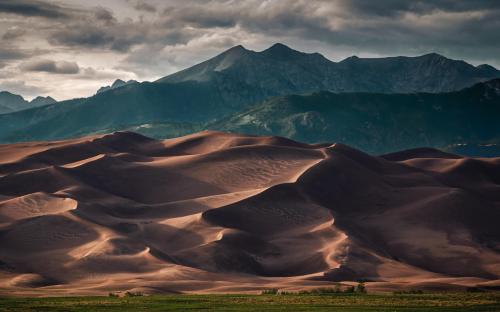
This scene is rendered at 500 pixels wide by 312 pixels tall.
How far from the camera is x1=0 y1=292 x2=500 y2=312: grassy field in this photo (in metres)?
52.4

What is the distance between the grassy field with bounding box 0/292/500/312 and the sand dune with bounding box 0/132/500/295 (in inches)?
586

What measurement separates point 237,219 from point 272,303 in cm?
5960

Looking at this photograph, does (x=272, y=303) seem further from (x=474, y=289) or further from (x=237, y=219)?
(x=237, y=219)

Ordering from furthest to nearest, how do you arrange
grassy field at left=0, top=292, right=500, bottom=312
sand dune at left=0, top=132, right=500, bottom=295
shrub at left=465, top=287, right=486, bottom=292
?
sand dune at left=0, top=132, right=500, bottom=295 → shrub at left=465, top=287, right=486, bottom=292 → grassy field at left=0, top=292, right=500, bottom=312

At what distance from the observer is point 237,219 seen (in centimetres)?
11644

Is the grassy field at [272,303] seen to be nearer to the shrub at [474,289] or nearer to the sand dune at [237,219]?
the sand dune at [237,219]

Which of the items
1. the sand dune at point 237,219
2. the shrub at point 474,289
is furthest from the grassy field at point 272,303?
the shrub at point 474,289

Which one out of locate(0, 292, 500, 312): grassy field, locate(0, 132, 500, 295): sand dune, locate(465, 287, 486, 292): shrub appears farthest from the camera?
locate(0, 132, 500, 295): sand dune

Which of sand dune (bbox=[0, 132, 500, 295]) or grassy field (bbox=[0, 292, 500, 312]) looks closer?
grassy field (bbox=[0, 292, 500, 312])

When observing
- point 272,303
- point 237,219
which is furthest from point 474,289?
point 237,219

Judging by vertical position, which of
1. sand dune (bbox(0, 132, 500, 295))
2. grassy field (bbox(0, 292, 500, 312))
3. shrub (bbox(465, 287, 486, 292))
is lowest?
shrub (bbox(465, 287, 486, 292))

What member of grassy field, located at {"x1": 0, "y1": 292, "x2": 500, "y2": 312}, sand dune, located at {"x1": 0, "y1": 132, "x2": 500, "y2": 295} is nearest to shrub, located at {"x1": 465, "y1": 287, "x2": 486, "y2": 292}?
sand dune, located at {"x1": 0, "y1": 132, "x2": 500, "y2": 295}

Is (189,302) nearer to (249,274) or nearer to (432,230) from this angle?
(249,274)

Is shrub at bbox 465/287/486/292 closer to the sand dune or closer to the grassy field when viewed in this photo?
the sand dune
